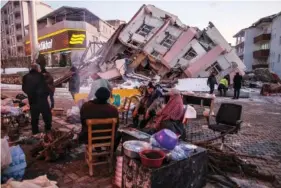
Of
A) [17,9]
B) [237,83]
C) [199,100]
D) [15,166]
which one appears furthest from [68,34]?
[17,9]

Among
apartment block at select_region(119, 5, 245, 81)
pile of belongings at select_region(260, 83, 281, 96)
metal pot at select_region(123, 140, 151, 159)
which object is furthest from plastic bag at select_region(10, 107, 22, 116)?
pile of belongings at select_region(260, 83, 281, 96)

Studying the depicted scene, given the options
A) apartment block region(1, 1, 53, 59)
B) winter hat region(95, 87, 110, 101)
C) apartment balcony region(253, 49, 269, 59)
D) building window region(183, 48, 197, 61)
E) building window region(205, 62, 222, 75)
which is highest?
apartment block region(1, 1, 53, 59)

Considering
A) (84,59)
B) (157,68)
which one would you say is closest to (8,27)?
(84,59)

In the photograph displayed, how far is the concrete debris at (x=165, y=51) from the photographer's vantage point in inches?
747

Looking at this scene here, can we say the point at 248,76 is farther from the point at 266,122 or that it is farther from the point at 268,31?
the point at 266,122

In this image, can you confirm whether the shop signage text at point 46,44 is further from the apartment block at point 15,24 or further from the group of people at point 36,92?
the group of people at point 36,92

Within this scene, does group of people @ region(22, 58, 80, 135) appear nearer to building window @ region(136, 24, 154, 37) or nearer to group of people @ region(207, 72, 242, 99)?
group of people @ region(207, 72, 242, 99)

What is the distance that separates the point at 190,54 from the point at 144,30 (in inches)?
182

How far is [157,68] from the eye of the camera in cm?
2012

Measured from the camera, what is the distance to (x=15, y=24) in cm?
5481

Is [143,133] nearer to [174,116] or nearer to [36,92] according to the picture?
[174,116]

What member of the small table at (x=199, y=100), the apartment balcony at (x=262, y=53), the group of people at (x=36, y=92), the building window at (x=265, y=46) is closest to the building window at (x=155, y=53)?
the small table at (x=199, y=100)

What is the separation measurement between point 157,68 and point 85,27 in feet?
51.2

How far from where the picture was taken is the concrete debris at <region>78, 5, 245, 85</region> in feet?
62.3
